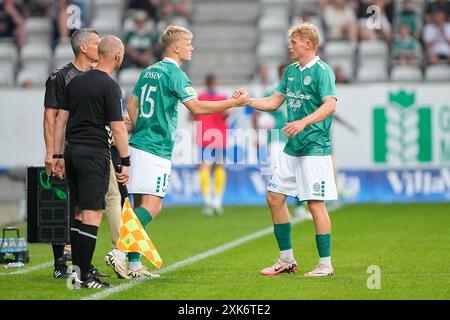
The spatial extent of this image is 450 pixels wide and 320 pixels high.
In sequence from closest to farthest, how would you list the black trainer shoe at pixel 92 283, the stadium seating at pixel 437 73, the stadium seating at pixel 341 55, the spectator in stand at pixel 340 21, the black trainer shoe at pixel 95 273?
the black trainer shoe at pixel 92 283 < the black trainer shoe at pixel 95 273 < the stadium seating at pixel 437 73 < the stadium seating at pixel 341 55 < the spectator in stand at pixel 340 21

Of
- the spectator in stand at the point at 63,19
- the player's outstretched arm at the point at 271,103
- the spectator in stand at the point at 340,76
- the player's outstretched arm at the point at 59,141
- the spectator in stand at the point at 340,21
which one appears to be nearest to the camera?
the player's outstretched arm at the point at 59,141

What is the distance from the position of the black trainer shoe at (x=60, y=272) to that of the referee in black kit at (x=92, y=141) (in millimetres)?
1031

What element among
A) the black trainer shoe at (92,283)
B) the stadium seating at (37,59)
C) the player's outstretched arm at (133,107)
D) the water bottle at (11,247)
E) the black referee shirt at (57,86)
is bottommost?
the black trainer shoe at (92,283)

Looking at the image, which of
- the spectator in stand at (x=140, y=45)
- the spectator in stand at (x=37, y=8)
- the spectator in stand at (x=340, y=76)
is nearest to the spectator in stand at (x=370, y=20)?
the spectator in stand at (x=340, y=76)

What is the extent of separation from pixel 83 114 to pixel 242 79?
50.4ft

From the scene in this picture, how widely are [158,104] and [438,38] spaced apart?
14.3 m

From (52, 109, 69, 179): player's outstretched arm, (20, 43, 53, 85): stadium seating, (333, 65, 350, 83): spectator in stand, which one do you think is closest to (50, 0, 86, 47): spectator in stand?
(20, 43, 53, 85): stadium seating

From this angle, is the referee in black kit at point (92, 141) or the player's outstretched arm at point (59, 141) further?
the player's outstretched arm at point (59, 141)

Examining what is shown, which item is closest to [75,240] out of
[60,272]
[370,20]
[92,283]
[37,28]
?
[92,283]

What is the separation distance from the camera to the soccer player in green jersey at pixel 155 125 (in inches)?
405

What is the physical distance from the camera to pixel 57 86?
10.5m

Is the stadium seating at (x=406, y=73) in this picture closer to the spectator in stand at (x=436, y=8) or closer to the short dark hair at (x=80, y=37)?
the spectator in stand at (x=436, y=8)

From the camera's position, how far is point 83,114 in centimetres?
965
